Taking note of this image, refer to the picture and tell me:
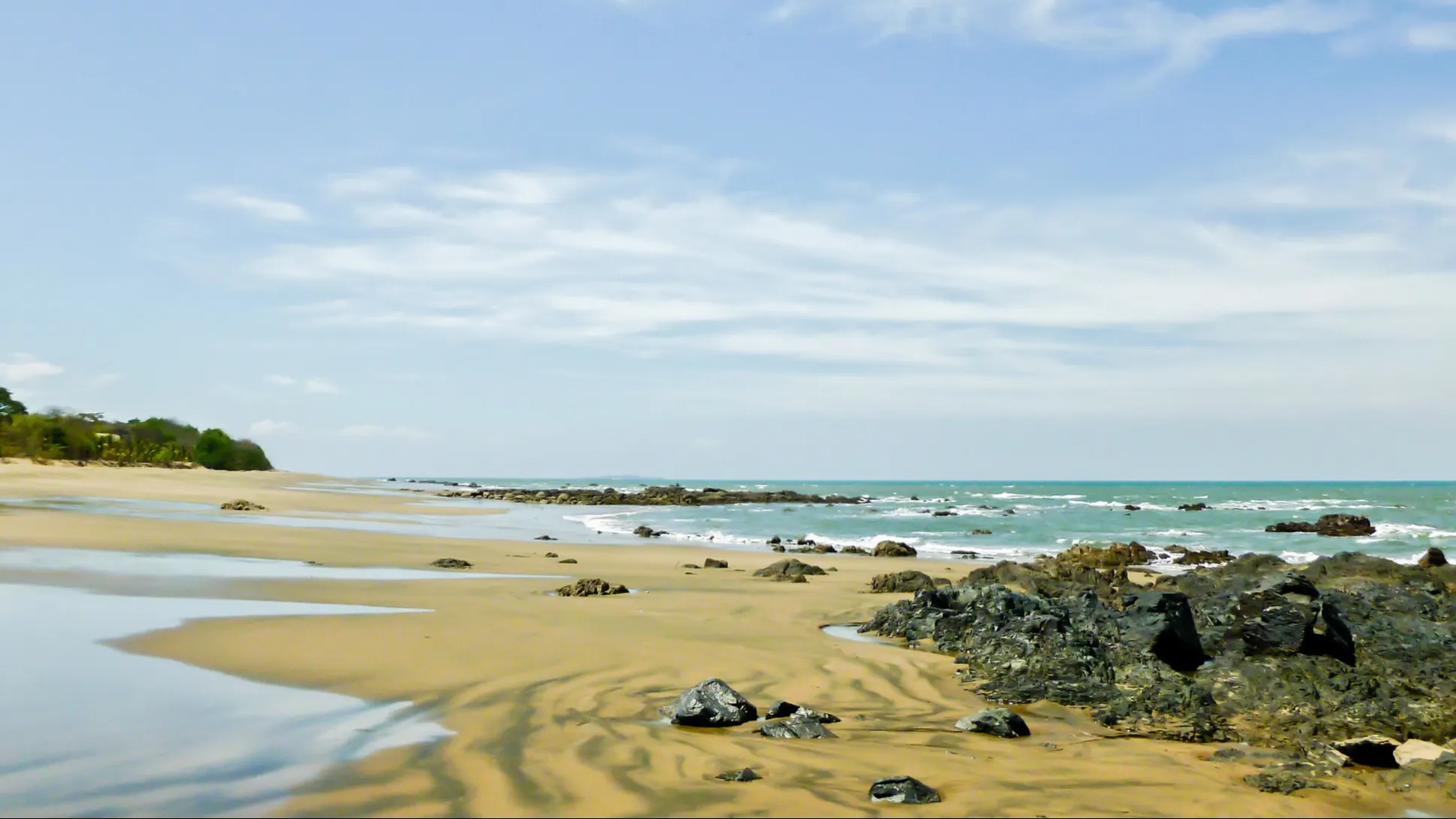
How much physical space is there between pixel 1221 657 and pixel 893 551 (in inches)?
727

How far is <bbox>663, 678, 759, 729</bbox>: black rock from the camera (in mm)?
6766

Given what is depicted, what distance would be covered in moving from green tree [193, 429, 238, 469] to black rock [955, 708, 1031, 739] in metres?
112

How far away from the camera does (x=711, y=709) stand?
680cm

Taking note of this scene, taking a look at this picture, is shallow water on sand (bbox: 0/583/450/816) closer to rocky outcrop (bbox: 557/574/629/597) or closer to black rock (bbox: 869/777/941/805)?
black rock (bbox: 869/777/941/805)

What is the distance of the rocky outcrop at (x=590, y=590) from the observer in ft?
47.5

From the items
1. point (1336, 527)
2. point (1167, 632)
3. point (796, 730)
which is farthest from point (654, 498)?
point (796, 730)

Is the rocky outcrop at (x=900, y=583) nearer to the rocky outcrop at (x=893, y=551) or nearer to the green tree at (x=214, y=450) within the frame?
the rocky outcrop at (x=893, y=551)

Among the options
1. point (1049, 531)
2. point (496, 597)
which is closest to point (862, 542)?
point (1049, 531)

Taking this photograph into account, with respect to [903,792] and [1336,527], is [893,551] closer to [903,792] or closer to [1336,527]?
[903,792]

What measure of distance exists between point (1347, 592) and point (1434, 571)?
8.42 m

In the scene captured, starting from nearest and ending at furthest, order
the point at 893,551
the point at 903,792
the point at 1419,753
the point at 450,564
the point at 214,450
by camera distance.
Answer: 1. the point at 903,792
2. the point at 1419,753
3. the point at 450,564
4. the point at 893,551
5. the point at 214,450

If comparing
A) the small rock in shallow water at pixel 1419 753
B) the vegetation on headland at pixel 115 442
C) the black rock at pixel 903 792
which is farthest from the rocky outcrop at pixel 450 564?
the vegetation on headland at pixel 115 442

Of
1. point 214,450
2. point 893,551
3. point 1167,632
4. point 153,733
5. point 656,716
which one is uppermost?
point 214,450

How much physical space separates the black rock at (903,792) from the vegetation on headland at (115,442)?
252 ft
